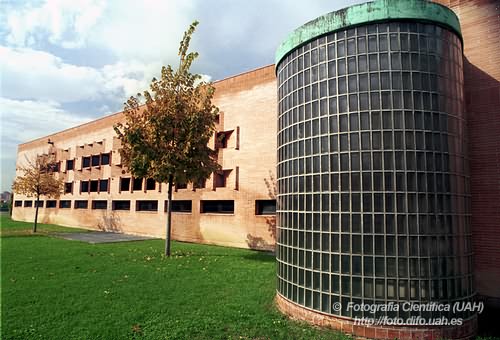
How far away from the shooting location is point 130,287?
9.87 m

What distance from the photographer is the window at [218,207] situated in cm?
1980

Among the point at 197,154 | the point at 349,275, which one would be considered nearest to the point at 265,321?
the point at 349,275

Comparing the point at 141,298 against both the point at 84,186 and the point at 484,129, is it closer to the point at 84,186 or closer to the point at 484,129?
the point at 484,129

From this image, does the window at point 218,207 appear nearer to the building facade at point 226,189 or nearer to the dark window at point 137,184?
the building facade at point 226,189

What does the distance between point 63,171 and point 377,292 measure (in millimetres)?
38921

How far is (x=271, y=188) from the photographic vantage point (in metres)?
17.5

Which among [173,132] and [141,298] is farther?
[173,132]

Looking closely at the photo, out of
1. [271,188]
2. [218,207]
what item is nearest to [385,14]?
[271,188]

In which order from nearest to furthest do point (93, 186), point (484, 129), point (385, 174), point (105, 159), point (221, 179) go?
point (385, 174)
point (484, 129)
point (221, 179)
point (105, 159)
point (93, 186)

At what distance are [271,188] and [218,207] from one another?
4.65 meters

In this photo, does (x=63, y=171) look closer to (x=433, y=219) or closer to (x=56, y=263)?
(x=56, y=263)

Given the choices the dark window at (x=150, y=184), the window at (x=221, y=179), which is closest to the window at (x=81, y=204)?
the dark window at (x=150, y=184)

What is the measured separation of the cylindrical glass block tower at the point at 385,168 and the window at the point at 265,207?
10076 mm

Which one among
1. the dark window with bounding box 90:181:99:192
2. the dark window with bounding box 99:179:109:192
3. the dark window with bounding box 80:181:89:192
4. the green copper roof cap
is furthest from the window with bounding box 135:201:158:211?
the green copper roof cap
